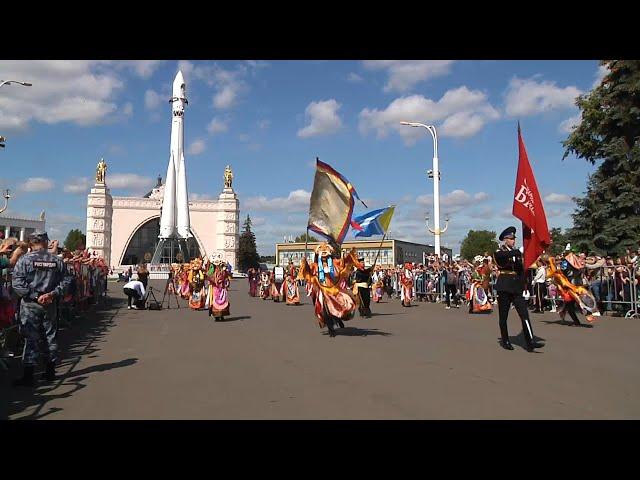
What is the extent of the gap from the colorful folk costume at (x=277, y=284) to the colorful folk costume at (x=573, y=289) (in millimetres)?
15949

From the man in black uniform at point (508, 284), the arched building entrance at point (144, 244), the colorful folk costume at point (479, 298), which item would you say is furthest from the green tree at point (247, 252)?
the man in black uniform at point (508, 284)

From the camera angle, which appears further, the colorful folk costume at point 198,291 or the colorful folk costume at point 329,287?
the colorful folk costume at point 198,291

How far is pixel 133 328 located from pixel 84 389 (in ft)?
25.0

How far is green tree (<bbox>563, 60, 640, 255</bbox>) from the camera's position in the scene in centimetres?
2347

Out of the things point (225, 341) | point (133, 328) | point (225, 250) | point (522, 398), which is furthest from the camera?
point (225, 250)

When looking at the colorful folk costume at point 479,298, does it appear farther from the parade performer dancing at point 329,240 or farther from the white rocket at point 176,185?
the white rocket at point 176,185

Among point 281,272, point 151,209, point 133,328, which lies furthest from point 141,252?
point 133,328

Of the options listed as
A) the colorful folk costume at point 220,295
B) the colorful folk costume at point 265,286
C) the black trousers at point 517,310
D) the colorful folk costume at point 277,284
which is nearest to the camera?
the black trousers at point 517,310

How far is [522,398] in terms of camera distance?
5.65 meters

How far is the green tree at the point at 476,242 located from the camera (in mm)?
131137

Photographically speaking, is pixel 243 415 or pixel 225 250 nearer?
pixel 243 415

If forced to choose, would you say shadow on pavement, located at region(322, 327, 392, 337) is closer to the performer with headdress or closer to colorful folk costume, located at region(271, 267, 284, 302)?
the performer with headdress

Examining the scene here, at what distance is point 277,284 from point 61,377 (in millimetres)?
20489
